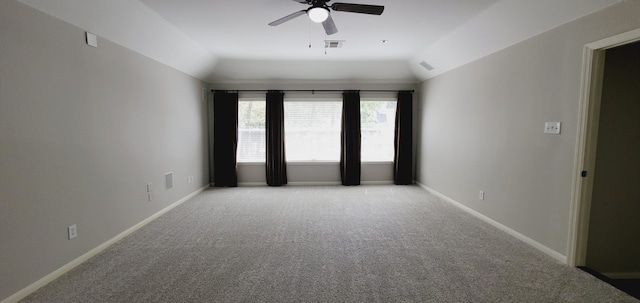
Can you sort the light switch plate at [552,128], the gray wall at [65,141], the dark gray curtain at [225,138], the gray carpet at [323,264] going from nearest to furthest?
the gray wall at [65,141] < the gray carpet at [323,264] < the light switch plate at [552,128] < the dark gray curtain at [225,138]

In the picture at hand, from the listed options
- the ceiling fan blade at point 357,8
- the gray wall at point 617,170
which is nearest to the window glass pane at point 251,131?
the ceiling fan blade at point 357,8

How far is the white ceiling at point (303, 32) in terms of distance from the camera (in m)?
2.62

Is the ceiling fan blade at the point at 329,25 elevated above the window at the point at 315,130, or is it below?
above

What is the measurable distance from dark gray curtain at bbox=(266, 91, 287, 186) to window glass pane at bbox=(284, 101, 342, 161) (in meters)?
0.22

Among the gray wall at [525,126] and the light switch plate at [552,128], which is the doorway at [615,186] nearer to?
the gray wall at [525,126]

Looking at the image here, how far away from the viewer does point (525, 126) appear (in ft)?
9.65

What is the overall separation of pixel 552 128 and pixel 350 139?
361 cm

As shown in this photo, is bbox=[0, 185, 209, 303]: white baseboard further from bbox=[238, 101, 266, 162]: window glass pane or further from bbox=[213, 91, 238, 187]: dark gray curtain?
bbox=[238, 101, 266, 162]: window glass pane

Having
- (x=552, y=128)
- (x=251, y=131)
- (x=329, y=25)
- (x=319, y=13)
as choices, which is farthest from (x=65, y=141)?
(x=552, y=128)

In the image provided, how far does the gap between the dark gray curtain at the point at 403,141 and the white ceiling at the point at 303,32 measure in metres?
0.61

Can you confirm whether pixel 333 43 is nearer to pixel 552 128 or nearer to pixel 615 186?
pixel 552 128

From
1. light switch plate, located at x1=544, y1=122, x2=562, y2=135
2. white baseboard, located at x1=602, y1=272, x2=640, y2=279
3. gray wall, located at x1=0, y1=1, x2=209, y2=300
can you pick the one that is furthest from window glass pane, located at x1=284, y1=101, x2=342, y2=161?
white baseboard, located at x1=602, y1=272, x2=640, y2=279

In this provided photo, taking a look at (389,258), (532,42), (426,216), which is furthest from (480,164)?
(389,258)

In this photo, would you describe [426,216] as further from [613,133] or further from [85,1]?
[85,1]
